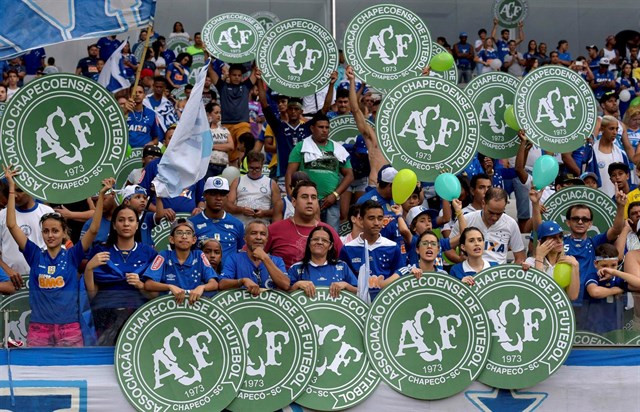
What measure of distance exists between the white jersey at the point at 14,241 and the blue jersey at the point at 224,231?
1.34 m

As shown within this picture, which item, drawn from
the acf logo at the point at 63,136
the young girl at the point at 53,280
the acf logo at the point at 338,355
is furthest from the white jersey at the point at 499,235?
the young girl at the point at 53,280

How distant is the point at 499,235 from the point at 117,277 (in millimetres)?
3800

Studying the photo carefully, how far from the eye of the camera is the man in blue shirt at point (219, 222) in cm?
1172

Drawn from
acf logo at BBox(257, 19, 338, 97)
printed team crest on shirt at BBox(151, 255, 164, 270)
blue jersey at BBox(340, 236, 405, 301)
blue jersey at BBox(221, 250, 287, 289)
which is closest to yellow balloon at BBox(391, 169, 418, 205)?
blue jersey at BBox(340, 236, 405, 301)

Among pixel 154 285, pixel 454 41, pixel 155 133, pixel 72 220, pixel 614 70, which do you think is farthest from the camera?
pixel 454 41

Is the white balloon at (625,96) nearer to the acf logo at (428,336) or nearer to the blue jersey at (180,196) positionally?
the blue jersey at (180,196)

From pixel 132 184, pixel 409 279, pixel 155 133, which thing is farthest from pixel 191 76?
pixel 409 279

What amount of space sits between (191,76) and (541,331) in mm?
10367

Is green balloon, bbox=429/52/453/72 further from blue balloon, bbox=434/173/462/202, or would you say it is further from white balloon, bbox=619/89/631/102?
white balloon, bbox=619/89/631/102

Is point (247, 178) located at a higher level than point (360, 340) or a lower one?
higher

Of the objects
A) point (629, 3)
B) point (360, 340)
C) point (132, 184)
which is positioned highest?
point (629, 3)

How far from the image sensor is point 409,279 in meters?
10.2

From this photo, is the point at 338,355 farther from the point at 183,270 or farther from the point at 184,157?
the point at 184,157

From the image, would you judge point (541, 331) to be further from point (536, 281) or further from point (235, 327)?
point (235, 327)
